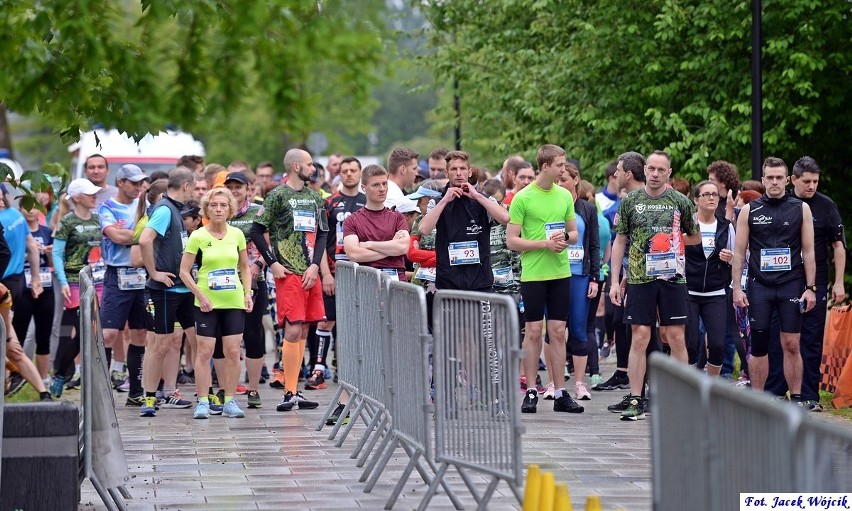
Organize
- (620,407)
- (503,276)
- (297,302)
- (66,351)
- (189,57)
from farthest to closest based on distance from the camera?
(66,351), (503,276), (297,302), (620,407), (189,57)

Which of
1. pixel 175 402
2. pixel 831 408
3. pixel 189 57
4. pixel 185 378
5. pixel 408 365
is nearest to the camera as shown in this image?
pixel 189 57

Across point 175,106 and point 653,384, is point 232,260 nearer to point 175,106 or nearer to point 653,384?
point 175,106

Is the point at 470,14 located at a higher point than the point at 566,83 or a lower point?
higher

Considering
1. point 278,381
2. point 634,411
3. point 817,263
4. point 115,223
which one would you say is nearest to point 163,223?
point 115,223

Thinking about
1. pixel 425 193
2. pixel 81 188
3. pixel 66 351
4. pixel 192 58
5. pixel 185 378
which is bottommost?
pixel 185 378

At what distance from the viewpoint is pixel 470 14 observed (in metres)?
25.9

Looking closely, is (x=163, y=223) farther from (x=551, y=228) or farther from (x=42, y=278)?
(x=551, y=228)

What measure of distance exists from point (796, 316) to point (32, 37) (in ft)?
24.0

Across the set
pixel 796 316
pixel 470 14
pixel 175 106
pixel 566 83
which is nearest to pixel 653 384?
pixel 175 106

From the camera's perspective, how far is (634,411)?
11.2m

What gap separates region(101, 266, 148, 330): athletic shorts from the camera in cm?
1292

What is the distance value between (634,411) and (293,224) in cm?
342

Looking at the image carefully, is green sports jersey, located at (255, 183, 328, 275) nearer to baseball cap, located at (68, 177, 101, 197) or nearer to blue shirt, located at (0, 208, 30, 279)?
baseball cap, located at (68, 177, 101, 197)

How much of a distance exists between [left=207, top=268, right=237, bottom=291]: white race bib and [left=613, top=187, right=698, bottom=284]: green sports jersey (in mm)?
3306
